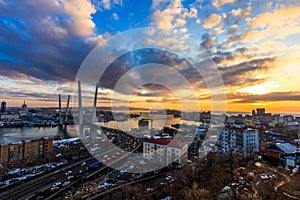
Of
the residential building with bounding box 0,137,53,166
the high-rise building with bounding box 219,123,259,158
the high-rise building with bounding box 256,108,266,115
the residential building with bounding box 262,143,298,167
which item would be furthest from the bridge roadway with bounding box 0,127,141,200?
the high-rise building with bounding box 256,108,266,115

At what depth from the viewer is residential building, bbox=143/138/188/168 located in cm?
438

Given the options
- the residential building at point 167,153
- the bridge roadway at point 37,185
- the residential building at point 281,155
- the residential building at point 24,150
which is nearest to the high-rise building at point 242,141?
the residential building at point 281,155

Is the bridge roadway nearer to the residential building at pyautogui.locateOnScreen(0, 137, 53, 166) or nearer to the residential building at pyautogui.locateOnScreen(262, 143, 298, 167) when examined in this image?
the residential building at pyautogui.locateOnScreen(0, 137, 53, 166)

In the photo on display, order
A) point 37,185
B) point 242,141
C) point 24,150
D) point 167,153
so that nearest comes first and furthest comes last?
1. point 37,185
2. point 167,153
3. point 242,141
4. point 24,150

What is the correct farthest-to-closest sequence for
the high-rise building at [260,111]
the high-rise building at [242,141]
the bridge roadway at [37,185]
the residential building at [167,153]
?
the high-rise building at [260,111], the high-rise building at [242,141], the residential building at [167,153], the bridge roadway at [37,185]

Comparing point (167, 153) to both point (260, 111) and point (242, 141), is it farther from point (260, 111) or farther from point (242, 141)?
point (260, 111)

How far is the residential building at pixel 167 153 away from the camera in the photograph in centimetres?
438

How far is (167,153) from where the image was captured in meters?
4.55

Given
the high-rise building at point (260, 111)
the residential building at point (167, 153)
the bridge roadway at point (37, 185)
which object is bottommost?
the bridge roadway at point (37, 185)

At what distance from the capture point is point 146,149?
500 centimetres

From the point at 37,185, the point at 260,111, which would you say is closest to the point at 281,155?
the point at 37,185

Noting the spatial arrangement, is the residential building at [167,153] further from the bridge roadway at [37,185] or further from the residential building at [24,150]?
the residential building at [24,150]

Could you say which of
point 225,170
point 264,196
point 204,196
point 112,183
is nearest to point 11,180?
point 112,183

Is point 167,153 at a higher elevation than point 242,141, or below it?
below
